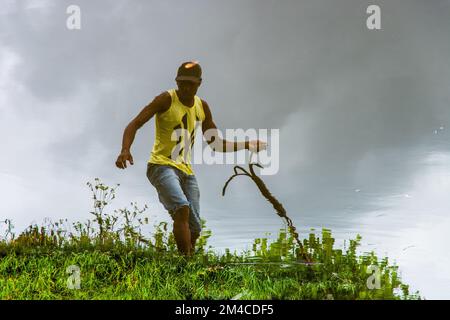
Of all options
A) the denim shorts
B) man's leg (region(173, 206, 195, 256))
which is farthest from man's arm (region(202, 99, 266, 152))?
man's leg (region(173, 206, 195, 256))

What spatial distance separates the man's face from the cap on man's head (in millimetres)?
50

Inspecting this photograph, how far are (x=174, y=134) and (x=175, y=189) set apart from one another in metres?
0.71

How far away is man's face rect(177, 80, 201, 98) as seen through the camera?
754 cm

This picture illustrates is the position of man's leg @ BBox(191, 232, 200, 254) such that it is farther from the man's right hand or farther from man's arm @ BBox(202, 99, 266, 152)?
the man's right hand

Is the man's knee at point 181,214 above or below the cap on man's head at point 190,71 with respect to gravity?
below

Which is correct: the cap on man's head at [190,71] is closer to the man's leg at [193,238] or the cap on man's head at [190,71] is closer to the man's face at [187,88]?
the man's face at [187,88]

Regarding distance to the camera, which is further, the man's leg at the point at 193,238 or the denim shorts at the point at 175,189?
the man's leg at the point at 193,238

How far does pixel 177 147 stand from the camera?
7641mm

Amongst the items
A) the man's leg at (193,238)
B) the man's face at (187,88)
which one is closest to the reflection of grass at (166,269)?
the man's leg at (193,238)

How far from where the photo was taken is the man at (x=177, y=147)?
740cm

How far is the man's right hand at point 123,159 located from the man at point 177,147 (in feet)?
0.18

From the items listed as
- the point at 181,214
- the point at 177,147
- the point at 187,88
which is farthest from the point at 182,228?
the point at 187,88
